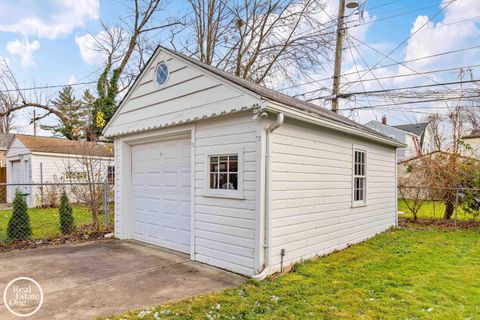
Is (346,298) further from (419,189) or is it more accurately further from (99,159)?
(99,159)

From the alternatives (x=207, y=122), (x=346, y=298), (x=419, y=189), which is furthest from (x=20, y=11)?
(x=419, y=189)

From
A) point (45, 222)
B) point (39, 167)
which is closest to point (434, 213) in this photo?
point (45, 222)

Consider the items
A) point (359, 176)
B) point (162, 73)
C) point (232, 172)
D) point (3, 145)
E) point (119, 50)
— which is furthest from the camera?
point (3, 145)

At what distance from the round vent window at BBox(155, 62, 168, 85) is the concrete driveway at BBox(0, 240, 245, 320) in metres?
3.30

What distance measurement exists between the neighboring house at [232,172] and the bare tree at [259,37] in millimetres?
8207

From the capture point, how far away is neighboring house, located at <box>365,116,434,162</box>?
26703 millimetres

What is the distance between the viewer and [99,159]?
36.9 ft

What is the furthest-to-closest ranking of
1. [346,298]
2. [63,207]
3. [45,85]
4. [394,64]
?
[45,85]
[394,64]
[63,207]
[346,298]

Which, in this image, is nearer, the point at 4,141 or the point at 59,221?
the point at 59,221

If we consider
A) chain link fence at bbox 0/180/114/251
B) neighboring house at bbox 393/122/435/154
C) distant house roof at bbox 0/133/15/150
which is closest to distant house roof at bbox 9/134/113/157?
chain link fence at bbox 0/180/114/251

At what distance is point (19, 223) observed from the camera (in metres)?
6.84

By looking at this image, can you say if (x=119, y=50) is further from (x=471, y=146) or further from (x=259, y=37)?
(x=471, y=146)

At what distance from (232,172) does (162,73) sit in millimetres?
2690

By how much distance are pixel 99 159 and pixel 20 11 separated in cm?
551
